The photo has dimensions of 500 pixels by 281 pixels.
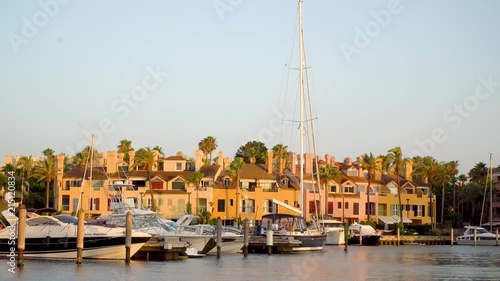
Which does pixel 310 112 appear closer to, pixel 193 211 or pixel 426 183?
pixel 193 211

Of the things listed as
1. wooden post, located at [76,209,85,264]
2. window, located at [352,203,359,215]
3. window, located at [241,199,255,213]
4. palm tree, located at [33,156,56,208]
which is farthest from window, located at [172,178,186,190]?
wooden post, located at [76,209,85,264]

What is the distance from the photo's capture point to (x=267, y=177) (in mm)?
115750

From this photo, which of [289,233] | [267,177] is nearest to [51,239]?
[289,233]

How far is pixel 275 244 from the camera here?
2633 inches

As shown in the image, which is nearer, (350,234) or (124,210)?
(124,210)

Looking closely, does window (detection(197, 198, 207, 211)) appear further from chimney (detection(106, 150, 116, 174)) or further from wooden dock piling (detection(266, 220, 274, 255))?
wooden dock piling (detection(266, 220, 274, 255))

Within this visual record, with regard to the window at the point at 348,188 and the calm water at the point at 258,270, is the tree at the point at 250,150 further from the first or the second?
the calm water at the point at 258,270

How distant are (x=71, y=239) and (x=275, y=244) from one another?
62.4 feet

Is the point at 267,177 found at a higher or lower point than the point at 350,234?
higher

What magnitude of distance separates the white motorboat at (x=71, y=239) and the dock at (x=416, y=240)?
58.7 metres

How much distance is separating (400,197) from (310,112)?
49190mm

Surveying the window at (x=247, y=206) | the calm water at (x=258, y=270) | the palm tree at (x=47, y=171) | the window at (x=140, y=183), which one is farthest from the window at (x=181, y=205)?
the calm water at (x=258, y=270)

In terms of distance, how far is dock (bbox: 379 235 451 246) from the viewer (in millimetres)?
107000

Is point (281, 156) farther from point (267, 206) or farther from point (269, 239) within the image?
point (269, 239)
